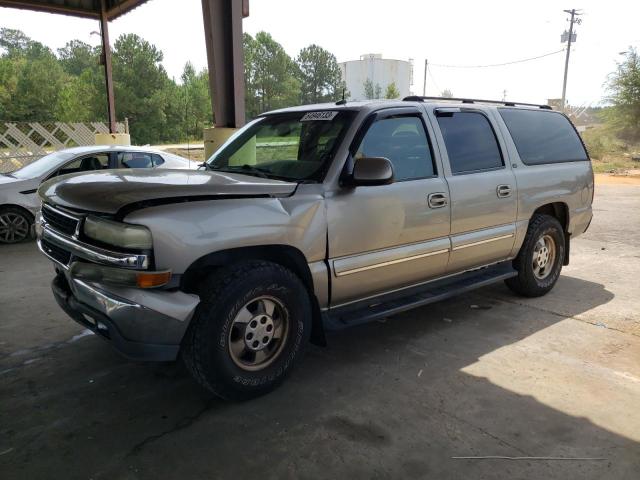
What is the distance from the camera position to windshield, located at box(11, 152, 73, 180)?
793 centimetres

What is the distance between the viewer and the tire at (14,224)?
307 inches

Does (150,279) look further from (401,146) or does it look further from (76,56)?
(76,56)

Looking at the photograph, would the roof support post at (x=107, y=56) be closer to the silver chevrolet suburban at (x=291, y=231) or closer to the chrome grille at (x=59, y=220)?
the silver chevrolet suburban at (x=291, y=231)

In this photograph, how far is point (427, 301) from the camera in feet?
13.6

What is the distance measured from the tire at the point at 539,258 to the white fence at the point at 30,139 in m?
14.2

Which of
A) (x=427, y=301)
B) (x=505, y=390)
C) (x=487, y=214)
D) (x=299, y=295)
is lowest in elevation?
(x=505, y=390)

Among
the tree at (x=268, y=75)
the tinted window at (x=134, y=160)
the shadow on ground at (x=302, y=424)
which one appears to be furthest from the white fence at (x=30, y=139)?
the tree at (x=268, y=75)

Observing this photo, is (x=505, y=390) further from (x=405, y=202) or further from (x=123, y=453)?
(x=123, y=453)

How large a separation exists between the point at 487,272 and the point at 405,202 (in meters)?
1.50

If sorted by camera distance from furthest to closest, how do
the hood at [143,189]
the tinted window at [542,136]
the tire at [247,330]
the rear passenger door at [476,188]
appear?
the tinted window at [542,136], the rear passenger door at [476,188], the tire at [247,330], the hood at [143,189]

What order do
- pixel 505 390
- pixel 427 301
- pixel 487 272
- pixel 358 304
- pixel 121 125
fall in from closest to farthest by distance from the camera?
1. pixel 505 390
2. pixel 358 304
3. pixel 427 301
4. pixel 487 272
5. pixel 121 125

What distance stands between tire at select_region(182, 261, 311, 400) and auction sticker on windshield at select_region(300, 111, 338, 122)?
4.29ft

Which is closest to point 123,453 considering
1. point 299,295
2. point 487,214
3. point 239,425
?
point 239,425

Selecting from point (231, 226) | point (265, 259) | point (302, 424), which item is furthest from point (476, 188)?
point (302, 424)
